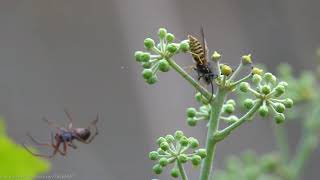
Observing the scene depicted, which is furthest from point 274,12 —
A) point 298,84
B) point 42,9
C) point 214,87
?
point 214,87

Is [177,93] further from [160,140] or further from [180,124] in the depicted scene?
[160,140]

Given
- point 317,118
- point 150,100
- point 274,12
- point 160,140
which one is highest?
point 274,12

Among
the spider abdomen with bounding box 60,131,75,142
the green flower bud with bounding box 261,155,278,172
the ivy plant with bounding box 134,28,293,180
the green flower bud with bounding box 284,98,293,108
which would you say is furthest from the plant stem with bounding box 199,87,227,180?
the green flower bud with bounding box 261,155,278,172

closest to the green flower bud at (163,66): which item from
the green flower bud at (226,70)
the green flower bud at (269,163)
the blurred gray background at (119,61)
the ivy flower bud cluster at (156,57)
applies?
the ivy flower bud cluster at (156,57)

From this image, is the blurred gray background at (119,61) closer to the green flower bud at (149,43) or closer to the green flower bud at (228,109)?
the green flower bud at (228,109)

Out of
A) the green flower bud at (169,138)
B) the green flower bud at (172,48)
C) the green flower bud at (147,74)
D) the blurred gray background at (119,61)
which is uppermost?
the blurred gray background at (119,61)

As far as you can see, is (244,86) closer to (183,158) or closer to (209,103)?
(209,103)

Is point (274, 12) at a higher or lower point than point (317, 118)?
higher

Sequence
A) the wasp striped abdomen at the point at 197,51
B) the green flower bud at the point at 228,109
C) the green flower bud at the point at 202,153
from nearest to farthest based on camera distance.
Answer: the green flower bud at the point at 202,153 → the green flower bud at the point at 228,109 → the wasp striped abdomen at the point at 197,51

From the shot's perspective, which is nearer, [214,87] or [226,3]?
[214,87]
